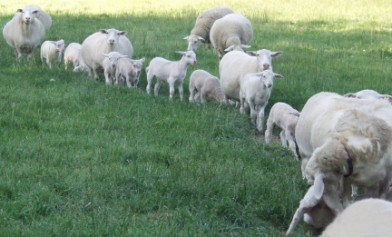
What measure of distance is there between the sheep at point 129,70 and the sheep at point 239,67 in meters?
1.32

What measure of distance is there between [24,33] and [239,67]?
4807mm

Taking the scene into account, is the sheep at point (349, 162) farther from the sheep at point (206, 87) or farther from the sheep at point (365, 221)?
the sheep at point (206, 87)

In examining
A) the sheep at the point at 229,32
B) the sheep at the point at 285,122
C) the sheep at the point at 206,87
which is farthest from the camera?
the sheep at the point at 229,32

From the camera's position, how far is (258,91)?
33.1 feet

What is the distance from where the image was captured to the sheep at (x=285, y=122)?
8750 millimetres

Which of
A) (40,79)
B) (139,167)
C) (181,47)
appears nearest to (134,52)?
(181,47)

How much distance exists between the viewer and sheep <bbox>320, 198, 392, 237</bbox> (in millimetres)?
2357

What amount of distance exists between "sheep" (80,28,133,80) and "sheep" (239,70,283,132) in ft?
11.5

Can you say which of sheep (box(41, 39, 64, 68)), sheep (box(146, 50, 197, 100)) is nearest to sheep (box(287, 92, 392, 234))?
sheep (box(146, 50, 197, 100))

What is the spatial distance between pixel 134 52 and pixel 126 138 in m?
7.18

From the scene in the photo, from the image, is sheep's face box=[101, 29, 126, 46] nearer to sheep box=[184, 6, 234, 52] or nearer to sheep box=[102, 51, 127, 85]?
sheep box=[102, 51, 127, 85]

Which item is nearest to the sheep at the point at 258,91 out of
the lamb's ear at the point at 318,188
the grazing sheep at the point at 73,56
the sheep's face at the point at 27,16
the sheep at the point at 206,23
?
the lamb's ear at the point at 318,188

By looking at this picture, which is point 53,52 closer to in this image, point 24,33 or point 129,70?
point 24,33

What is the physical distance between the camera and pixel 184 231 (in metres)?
5.19
